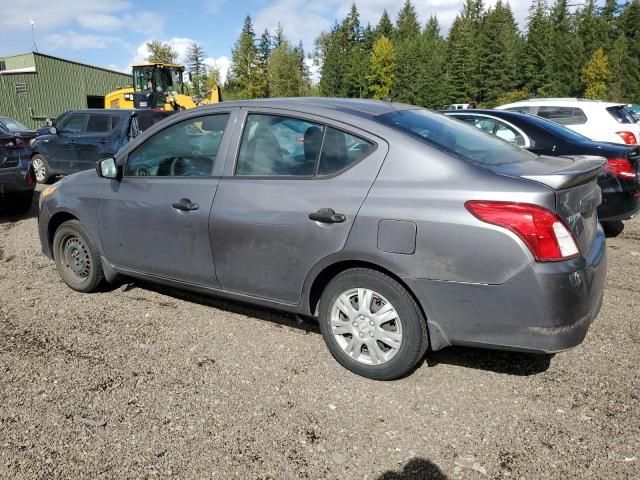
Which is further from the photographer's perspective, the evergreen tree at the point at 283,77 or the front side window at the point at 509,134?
the evergreen tree at the point at 283,77

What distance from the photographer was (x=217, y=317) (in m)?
4.17

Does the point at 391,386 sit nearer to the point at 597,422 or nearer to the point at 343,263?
the point at 343,263

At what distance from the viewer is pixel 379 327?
3.06 m

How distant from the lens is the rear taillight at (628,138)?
8363mm

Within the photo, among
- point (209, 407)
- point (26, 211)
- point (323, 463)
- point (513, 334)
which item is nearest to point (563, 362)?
point (513, 334)

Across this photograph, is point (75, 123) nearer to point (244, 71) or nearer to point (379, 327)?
point (379, 327)

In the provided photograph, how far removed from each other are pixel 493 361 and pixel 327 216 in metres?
1.49

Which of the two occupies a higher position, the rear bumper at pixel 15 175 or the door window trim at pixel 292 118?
the door window trim at pixel 292 118

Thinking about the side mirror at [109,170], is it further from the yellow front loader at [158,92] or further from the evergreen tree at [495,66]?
the evergreen tree at [495,66]

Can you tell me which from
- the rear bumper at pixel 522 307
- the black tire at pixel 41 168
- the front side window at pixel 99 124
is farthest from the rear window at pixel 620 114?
the black tire at pixel 41 168

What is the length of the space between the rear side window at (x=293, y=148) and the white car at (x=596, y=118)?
727 cm

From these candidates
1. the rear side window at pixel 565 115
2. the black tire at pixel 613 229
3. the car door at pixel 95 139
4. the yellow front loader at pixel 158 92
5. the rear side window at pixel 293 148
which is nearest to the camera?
the rear side window at pixel 293 148

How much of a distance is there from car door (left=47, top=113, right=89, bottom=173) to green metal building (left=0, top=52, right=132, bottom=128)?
943 inches

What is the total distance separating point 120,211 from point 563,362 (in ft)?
11.2
